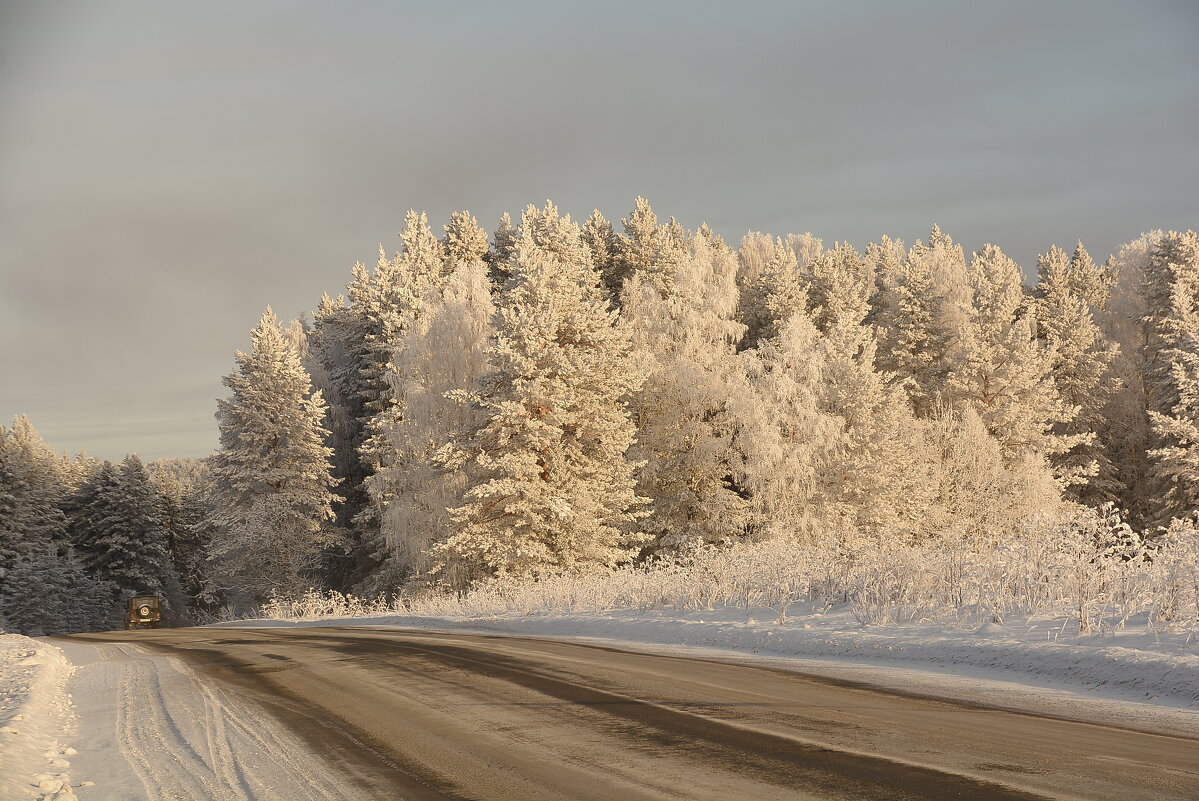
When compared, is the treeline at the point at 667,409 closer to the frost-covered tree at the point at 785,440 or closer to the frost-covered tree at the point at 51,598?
the frost-covered tree at the point at 785,440

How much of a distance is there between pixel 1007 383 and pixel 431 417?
32.3 metres

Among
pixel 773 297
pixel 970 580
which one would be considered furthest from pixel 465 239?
pixel 970 580

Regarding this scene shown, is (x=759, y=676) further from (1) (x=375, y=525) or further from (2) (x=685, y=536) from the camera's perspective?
(1) (x=375, y=525)

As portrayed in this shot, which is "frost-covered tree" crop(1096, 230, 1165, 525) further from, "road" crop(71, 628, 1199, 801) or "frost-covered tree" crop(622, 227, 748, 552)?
"road" crop(71, 628, 1199, 801)

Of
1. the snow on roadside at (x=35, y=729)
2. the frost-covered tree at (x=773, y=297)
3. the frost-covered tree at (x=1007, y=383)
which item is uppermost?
the frost-covered tree at (x=773, y=297)

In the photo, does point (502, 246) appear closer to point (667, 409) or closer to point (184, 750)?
point (667, 409)

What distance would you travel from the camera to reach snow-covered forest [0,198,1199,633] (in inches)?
691

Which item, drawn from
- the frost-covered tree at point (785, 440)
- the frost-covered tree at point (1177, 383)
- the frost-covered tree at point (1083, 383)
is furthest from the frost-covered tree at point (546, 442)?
the frost-covered tree at point (1083, 383)

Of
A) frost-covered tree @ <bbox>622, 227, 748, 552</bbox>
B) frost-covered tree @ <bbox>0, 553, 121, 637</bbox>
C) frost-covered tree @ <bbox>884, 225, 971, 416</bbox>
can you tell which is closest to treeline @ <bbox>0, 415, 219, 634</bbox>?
frost-covered tree @ <bbox>0, 553, 121, 637</bbox>

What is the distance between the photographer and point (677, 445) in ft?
119

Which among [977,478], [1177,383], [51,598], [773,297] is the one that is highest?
[773,297]

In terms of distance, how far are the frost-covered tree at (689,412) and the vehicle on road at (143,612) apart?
887 inches

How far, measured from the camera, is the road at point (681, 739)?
5.22 meters

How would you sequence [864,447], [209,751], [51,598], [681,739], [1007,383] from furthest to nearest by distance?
[51,598] < [1007,383] < [864,447] < [209,751] < [681,739]
